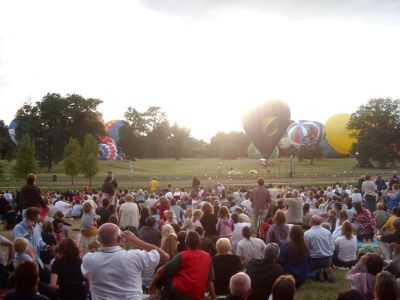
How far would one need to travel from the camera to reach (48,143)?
63.5 meters

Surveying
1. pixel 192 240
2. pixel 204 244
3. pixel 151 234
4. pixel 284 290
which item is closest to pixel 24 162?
pixel 151 234

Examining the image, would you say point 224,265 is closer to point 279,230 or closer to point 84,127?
point 279,230

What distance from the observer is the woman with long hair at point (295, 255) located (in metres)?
8.38

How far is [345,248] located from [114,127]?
92202 mm

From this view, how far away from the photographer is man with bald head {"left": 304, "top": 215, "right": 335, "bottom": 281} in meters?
9.98

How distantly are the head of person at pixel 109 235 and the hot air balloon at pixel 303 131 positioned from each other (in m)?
72.8

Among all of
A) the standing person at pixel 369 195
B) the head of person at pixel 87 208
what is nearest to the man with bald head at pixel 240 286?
the head of person at pixel 87 208

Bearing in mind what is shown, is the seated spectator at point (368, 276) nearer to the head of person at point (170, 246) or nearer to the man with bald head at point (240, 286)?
the man with bald head at point (240, 286)

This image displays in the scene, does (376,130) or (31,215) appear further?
(376,130)

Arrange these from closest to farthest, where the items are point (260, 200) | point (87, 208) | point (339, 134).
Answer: point (87, 208) → point (260, 200) → point (339, 134)

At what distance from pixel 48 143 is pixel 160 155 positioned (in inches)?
1397

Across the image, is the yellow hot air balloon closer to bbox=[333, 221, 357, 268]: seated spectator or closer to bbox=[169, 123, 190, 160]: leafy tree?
bbox=[169, 123, 190, 160]: leafy tree

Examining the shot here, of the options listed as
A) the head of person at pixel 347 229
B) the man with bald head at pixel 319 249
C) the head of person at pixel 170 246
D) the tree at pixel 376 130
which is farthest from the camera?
the tree at pixel 376 130

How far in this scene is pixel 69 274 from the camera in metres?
6.74
